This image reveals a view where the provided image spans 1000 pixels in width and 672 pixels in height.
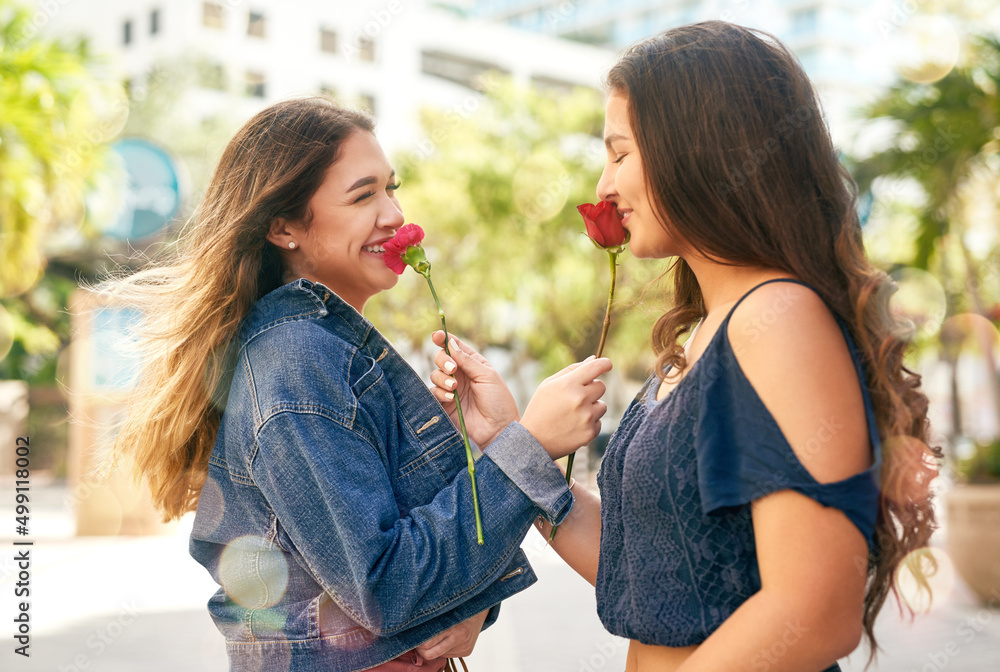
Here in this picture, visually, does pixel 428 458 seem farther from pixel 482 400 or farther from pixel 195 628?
pixel 195 628

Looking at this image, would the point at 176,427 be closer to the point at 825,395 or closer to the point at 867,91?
the point at 825,395

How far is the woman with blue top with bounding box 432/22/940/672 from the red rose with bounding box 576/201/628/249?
0.06 m

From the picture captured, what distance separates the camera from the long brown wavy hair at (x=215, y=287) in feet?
6.95

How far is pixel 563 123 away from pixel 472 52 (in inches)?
1000

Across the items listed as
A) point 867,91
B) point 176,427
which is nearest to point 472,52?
point 867,91

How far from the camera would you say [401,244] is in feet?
Answer: 6.81

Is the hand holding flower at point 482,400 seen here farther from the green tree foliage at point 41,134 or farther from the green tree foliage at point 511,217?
the green tree foliage at point 511,217

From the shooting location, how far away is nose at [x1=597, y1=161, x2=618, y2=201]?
1861 millimetres

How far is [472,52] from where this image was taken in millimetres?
47031

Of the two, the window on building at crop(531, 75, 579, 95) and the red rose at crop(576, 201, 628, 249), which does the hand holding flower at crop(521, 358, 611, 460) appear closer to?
the red rose at crop(576, 201, 628, 249)

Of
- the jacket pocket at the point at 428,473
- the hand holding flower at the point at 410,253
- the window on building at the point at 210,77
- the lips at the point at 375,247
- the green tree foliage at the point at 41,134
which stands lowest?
the window on building at the point at 210,77

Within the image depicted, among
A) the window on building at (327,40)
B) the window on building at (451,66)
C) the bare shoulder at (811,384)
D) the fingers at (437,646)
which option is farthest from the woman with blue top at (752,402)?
the window on building at (451,66)

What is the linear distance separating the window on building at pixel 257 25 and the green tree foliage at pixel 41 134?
31.5m

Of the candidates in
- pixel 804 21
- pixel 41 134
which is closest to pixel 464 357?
pixel 41 134
